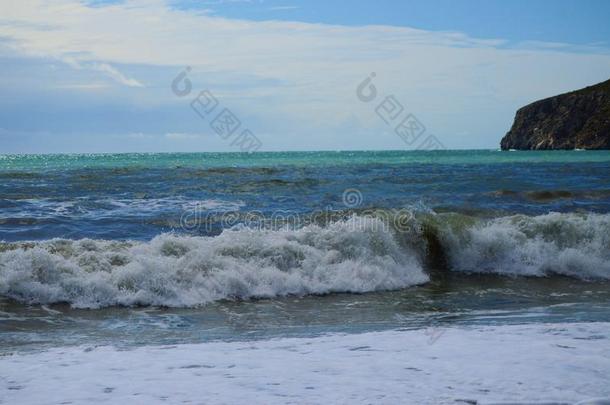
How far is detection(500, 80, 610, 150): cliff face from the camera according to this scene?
9525 centimetres

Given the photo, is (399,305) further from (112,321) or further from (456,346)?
(112,321)

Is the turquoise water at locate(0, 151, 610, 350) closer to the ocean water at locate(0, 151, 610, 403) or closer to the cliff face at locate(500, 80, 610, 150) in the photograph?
the ocean water at locate(0, 151, 610, 403)

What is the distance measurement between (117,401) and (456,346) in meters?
3.05

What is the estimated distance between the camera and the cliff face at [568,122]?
95250 mm

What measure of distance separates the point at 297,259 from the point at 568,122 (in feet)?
327

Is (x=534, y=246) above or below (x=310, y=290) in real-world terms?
above

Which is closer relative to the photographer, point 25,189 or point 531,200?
point 531,200

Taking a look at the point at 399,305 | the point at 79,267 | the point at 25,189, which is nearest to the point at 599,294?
the point at 399,305

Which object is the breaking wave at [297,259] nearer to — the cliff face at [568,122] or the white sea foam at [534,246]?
the white sea foam at [534,246]

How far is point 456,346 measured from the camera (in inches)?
234

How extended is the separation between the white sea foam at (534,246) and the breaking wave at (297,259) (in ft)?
0.07

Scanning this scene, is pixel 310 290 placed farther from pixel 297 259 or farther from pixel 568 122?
pixel 568 122

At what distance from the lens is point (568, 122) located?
10131cm

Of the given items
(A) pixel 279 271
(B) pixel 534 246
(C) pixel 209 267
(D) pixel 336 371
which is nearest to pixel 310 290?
(A) pixel 279 271
